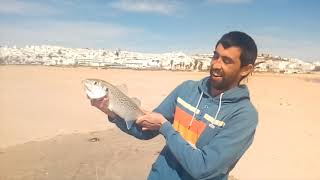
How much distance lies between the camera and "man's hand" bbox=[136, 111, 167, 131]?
3331mm

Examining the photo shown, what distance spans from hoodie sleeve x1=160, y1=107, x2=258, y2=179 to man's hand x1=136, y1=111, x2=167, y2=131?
8 centimetres

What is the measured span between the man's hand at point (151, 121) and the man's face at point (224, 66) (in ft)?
1.42

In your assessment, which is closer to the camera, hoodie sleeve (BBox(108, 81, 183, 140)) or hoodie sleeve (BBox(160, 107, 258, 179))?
hoodie sleeve (BBox(160, 107, 258, 179))

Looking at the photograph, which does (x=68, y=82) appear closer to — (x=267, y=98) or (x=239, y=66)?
(x=267, y=98)

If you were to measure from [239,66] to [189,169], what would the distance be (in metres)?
0.76

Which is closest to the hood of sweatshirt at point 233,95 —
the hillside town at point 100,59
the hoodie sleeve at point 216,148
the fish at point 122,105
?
the hoodie sleeve at point 216,148

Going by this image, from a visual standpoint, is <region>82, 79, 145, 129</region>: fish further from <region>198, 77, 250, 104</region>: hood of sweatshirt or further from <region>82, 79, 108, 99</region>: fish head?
<region>198, 77, 250, 104</region>: hood of sweatshirt

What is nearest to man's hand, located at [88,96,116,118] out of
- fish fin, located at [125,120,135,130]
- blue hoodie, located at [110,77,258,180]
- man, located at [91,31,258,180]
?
man, located at [91,31,258,180]

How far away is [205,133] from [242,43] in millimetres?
642

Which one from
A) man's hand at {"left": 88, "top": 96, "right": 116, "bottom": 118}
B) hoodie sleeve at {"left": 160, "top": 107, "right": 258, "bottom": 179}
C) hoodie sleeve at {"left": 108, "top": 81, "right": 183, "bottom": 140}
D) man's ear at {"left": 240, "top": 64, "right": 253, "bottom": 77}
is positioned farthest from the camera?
hoodie sleeve at {"left": 108, "top": 81, "right": 183, "bottom": 140}

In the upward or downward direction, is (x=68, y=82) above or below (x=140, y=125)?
below

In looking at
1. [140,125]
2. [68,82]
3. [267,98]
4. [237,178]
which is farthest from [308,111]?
[140,125]

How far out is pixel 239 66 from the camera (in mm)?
3270

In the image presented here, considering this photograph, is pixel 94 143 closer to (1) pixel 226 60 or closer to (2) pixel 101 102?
(2) pixel 101 102
